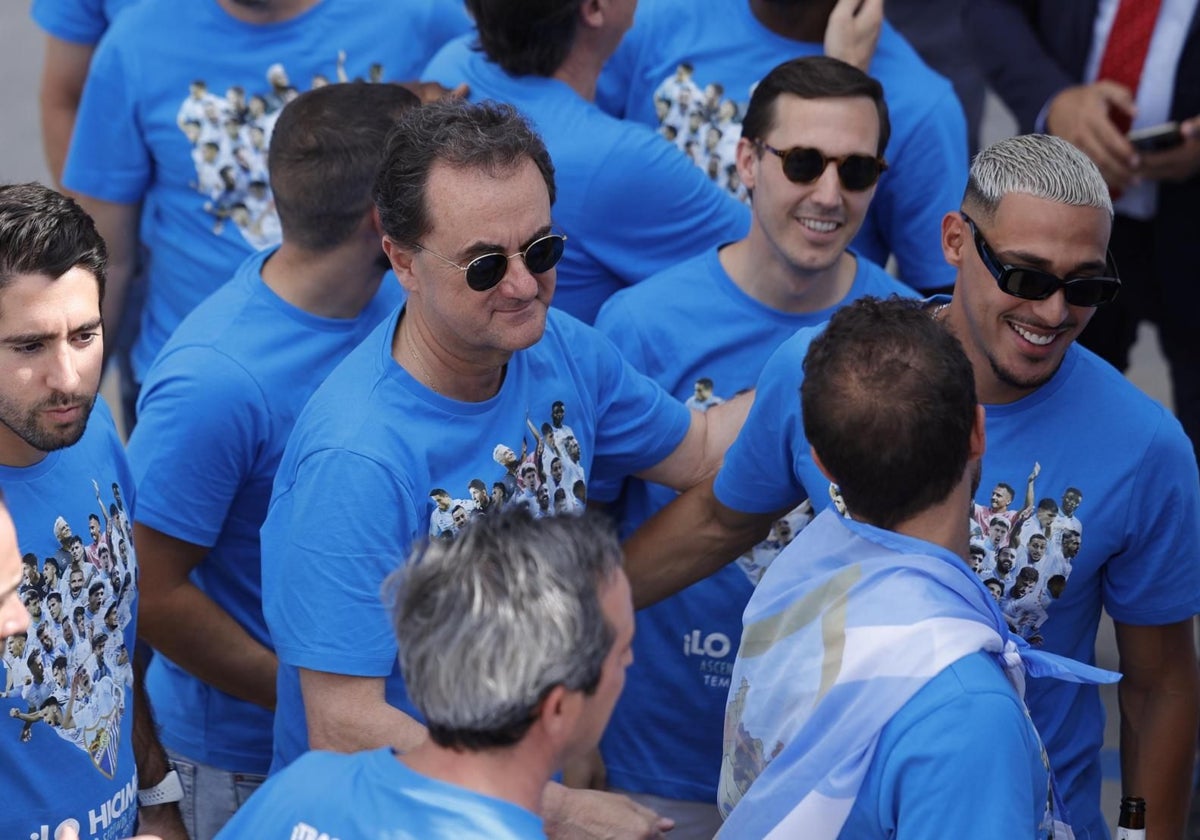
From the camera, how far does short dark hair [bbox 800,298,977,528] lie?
2326 millimetres

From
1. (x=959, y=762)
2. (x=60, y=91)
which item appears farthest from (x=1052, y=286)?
(x=60, y=91)

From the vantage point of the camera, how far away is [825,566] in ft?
7.93

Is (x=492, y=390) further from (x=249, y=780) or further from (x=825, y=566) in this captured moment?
(x=249, y=780)

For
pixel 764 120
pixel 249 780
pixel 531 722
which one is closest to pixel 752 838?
pixel 531 722

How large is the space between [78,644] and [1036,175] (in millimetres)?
1842

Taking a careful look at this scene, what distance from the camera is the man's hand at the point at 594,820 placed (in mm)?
2541

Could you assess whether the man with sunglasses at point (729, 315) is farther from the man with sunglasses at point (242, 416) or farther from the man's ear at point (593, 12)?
the man with sunglasses at point (242, 416)

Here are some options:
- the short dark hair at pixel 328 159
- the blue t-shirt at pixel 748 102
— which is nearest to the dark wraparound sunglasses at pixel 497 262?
the short dark hair at pixel 328 159

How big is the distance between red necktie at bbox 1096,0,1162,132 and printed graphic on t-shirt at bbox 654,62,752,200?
1.07 metres

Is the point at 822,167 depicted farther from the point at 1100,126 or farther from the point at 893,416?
the point at 893,416

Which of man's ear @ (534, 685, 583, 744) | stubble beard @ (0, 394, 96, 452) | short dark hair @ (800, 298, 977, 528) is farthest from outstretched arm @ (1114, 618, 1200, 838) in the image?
stubble beard @ (0, 394, 96, 452)

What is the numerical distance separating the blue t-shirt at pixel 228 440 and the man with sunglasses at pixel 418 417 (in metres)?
0.43

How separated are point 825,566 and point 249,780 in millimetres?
1616

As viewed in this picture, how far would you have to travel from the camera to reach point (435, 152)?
282cm
